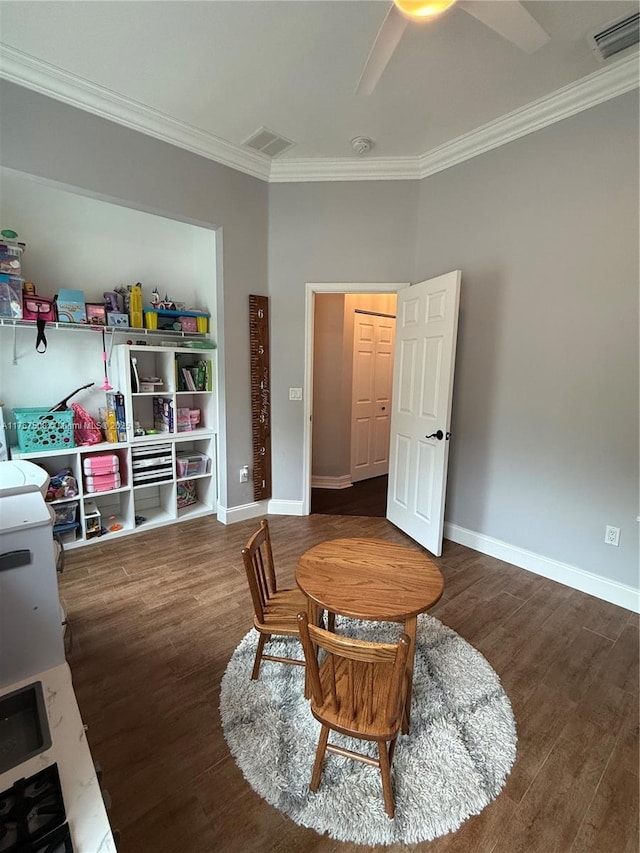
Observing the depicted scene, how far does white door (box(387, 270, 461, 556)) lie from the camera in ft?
9.03

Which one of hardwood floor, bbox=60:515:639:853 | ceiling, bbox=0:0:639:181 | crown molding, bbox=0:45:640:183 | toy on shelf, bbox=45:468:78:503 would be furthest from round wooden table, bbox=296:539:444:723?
crown molding, bbox=0:45:640:183

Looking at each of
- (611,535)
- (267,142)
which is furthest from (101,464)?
(611,535)

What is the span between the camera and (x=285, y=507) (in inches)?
146

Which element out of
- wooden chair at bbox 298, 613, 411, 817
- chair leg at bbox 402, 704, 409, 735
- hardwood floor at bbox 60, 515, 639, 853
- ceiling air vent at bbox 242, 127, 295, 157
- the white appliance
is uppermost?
ceiling air vent at bbox 242, 127, 295, 157

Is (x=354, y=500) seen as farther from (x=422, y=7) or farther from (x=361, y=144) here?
(x=422, y=7)

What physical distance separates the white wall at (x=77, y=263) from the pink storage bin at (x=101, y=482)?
24.7 inches

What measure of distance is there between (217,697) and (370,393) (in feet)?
12.6

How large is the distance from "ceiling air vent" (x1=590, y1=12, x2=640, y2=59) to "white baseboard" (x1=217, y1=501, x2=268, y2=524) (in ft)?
12.3

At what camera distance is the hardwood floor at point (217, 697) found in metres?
1.22

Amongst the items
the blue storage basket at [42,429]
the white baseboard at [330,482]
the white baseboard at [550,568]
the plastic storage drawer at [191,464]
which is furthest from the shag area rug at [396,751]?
the white baseboard at [330,482]

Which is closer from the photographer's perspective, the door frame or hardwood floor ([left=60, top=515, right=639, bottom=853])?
hardwood floor ([left=60, top=515, right=639, bottom=853])

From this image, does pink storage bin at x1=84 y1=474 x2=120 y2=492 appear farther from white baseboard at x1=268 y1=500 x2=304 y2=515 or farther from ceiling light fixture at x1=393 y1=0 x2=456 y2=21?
ceiling light fixture at x1=393 y1=0 x2=456 y2=21

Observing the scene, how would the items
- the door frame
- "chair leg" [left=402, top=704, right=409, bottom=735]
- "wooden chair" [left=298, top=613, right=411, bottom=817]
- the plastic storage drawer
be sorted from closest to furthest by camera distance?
"wooden chair" [left=298, top=613, right=411, bottom=817], "chair leg" [left=402, top=704, right=409, bottom=735], the door frame, the plastic storage drawer

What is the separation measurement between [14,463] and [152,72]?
90.7 inches
